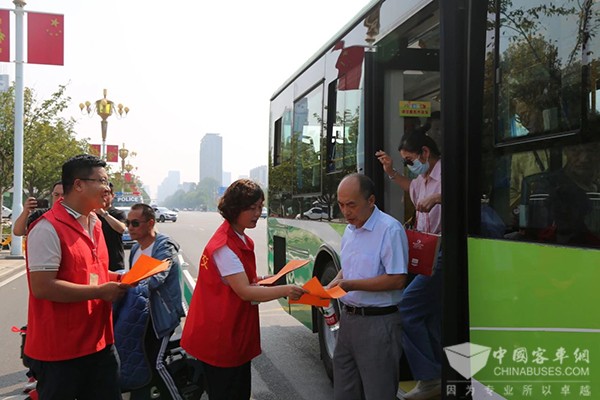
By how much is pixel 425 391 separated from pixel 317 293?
1.72 metres

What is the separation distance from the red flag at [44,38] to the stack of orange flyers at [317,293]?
46.2 ft

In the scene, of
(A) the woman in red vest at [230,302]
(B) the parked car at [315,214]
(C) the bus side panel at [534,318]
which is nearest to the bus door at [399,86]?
(B) the parked car at [315,214]

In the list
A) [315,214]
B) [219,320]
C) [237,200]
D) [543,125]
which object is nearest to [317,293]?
[219,320]

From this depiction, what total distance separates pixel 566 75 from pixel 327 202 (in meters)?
3.12

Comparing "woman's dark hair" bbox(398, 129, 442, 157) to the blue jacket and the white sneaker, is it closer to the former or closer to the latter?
the white sneaker

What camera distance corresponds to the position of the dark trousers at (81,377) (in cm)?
270

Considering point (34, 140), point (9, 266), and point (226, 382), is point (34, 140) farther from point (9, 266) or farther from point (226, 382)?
point (226, 382)

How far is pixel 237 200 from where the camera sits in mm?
3037

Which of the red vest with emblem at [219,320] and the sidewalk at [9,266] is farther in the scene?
the sidewalk at [9,266]

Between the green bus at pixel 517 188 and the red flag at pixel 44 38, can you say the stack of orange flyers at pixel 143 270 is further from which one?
the red flag at pixel 44 38

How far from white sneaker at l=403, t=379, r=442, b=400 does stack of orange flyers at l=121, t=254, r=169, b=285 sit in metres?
2.13

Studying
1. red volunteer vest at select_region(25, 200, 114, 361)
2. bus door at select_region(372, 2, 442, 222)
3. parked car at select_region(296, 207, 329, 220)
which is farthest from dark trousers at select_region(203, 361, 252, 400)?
parked car at select_region(296, 207, 329, 220)

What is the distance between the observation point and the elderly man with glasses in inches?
149

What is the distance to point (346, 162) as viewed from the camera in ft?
16.3
